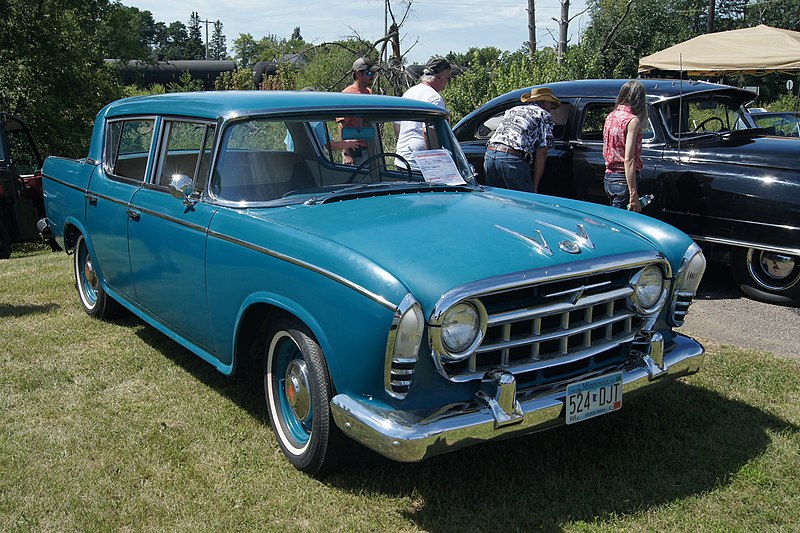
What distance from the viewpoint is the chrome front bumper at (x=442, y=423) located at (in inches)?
109

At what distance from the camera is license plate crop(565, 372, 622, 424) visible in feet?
10.1

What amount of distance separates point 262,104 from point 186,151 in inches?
23.3

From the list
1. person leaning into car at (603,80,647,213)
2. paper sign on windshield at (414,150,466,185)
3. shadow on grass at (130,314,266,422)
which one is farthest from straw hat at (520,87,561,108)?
shadow on grass at (130,314,266,422)

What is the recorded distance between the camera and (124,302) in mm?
5051

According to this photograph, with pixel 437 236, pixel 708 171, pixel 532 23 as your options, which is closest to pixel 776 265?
pixel 708 171

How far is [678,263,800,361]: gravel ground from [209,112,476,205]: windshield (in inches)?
90.5

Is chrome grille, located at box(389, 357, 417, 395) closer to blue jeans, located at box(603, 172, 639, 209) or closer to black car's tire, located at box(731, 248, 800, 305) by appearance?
blue jeans, located at box(603, 172, 639, 209)

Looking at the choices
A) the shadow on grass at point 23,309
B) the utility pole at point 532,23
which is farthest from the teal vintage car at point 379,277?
the utility pole at point 532,23

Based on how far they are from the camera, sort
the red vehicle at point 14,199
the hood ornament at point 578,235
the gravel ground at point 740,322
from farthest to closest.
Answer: the red vehicle at point 14,199
the gravel ground at point 740,322
the hood ornament at point 578,235

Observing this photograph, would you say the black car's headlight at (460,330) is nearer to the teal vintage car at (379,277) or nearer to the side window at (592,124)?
the teal vintage car at (379,277)

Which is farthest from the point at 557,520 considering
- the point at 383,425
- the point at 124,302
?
the point at 124,302

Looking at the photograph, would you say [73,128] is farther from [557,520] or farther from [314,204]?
[557,520]

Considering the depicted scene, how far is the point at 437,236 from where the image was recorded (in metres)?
3.26

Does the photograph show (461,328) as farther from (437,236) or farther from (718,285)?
(718,285)
